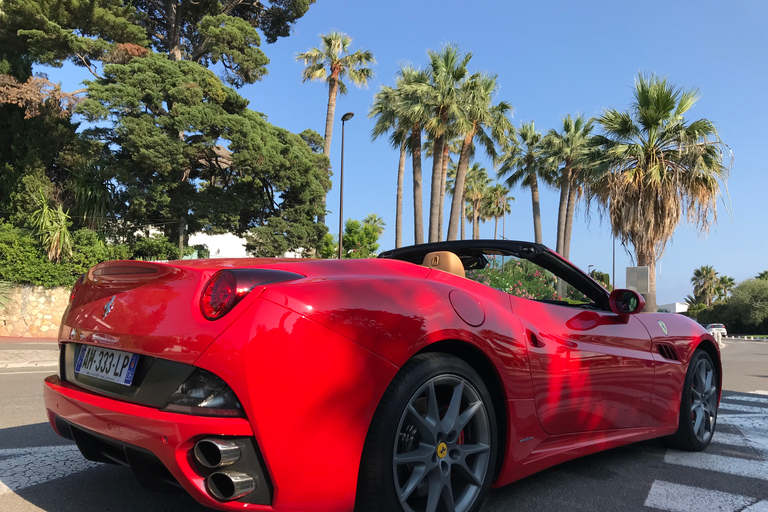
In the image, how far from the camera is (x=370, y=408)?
1926mm

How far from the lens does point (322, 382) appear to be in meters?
1.83

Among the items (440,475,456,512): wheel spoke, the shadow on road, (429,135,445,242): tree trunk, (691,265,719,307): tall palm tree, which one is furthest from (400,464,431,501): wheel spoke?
(691,265,719,307): tall palm tree

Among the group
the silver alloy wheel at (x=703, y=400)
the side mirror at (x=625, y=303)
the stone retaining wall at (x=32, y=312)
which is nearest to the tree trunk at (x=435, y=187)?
the stone retaining wall at (x=32, y=312)

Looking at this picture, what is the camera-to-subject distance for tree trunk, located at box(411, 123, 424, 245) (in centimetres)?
2578

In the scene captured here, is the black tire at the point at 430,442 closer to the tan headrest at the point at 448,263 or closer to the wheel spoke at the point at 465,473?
the wheel spoke at the point at 465,473

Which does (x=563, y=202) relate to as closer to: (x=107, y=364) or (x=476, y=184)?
(x=476, y=184)

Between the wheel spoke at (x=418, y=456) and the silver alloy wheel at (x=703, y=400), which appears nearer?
the wheel spoke at (x=418, y=456)

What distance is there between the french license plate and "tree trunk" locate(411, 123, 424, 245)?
76.6ft

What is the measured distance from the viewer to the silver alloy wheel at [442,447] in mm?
2066

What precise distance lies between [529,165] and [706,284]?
57.9 meters

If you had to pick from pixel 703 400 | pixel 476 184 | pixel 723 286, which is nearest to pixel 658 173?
pixel 703 400

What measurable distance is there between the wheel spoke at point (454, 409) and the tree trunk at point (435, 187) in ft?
76.3

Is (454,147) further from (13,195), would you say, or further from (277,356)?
(277,356)

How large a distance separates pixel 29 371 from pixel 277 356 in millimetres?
8184
